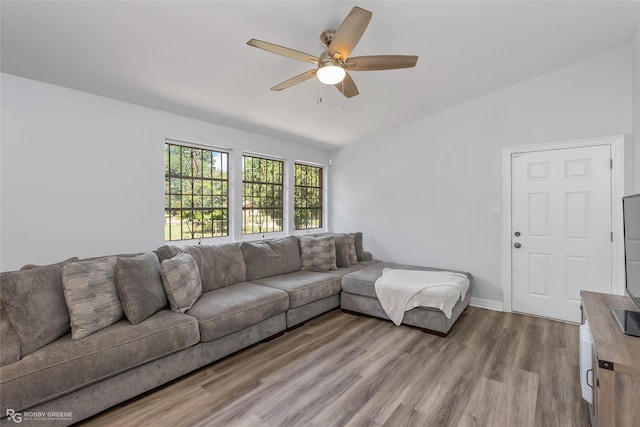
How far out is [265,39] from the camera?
2.48 m

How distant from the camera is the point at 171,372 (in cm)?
217

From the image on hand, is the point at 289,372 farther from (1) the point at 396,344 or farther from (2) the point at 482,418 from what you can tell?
(2) the point at 482,418

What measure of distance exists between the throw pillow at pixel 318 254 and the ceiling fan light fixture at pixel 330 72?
8.10 feet

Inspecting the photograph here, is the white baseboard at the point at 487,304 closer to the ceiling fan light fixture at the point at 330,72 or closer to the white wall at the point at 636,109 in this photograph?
A: the white wall at the point at 636,109

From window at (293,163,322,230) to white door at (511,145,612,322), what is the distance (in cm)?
321

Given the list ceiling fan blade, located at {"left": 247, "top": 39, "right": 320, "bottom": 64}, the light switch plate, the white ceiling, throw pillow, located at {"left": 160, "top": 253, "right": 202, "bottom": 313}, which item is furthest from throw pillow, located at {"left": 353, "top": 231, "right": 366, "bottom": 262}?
ceiling fan blade, located at {"left": 247, "top": 39, "right": 320, "bottom": 64}

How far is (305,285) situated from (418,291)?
1252mm

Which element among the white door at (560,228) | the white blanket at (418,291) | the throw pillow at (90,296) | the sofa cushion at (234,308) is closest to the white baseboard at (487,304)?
the white door at (560,228)

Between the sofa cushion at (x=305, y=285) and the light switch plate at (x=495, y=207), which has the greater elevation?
the light switch plate at (x=495, y=207)

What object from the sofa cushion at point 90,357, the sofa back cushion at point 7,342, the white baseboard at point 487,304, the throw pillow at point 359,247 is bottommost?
the white baseboard at point 487,304

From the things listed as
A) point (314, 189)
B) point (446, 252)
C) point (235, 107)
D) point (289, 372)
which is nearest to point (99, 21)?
point (235, 107)

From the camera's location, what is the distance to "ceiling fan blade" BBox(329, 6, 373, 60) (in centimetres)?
177

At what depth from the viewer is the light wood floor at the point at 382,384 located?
185cm

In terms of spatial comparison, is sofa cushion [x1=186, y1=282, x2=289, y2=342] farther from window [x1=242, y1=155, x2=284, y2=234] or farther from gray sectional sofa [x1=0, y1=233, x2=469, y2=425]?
window [x1=242, y1=155, x2=284, y2=234]
